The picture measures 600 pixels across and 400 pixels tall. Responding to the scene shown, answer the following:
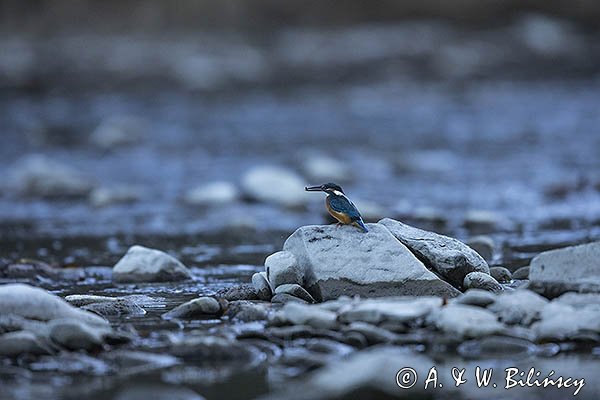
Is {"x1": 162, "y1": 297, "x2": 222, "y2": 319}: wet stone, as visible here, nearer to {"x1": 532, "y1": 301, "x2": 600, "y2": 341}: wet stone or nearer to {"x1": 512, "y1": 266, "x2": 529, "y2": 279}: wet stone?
{"x1": 532, "y1": 301, "x2": 600, "y2": 341}: wet stone

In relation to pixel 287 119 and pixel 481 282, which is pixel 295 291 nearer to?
pixel 481 282

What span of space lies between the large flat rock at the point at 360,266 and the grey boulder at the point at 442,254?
0.49 feet

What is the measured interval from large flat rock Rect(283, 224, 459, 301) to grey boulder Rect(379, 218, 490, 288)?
0.15 m

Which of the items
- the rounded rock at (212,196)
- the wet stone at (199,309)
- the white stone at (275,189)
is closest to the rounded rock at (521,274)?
the wet stone at (199,309)

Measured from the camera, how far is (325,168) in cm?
1106

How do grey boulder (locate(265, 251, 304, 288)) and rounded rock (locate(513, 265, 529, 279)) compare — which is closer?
grey boulder (locate(265, 251, 304, 288))

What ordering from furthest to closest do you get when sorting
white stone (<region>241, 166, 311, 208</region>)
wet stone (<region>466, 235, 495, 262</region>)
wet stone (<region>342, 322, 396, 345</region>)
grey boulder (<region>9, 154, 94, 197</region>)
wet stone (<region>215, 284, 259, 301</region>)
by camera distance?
grey boulder (<region>9, 154, 94, 197</region>) → white stone (<region>241, 166, 311, 208</region>) → wet stone (<region>466, 235, 495, 262</region>) → wet stone (<region>215, 284, 259, 301</region>) → wet stone (<region>342, 322, 396, 345</region>)

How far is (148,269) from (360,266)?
1508mm

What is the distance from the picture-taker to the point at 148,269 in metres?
6.00

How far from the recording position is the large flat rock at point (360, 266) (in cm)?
496

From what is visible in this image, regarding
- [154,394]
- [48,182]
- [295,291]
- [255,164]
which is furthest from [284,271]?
[255,164]

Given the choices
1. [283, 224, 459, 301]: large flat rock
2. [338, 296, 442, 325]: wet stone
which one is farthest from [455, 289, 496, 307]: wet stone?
[283, 224, 459, 301]: large flat rock

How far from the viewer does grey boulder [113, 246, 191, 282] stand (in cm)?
600

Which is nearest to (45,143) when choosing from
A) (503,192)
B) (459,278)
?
(503,192)
